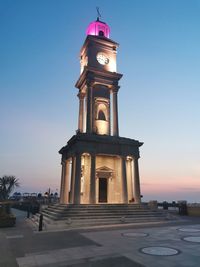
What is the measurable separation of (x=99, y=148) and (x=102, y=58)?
1745cm

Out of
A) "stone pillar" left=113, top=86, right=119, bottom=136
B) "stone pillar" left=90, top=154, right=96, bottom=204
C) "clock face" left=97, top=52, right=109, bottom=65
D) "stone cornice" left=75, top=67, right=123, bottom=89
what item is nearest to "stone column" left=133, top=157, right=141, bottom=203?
"stone pillar" left=113, top=86, right=119, bottom=136

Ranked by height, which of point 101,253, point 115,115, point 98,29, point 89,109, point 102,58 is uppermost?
point 98,29

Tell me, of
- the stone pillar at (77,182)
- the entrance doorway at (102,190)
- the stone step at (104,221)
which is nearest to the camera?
the stone step at (104,221)

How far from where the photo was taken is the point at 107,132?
113ft

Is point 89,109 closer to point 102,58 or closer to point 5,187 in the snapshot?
point 102,58

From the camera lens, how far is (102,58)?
123 ft

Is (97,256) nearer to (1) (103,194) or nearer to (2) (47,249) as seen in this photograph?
(2) (47,249)

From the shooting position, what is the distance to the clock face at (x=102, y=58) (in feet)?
122

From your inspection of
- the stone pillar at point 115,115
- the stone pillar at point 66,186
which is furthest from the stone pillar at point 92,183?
the stone pillar at point 66,186

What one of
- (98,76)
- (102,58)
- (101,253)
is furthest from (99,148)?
(101,253)

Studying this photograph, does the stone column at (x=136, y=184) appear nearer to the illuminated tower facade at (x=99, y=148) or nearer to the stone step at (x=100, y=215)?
the illuminated tower facade at (x=99, y=148)

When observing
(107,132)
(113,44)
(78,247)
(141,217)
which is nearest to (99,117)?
(107,132)

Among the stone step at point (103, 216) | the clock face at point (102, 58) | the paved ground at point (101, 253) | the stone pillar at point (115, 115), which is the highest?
the clock face at point (102, 58)

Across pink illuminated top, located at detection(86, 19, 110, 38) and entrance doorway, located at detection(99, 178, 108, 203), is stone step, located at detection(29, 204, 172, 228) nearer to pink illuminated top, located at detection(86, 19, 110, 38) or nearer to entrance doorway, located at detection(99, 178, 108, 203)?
entrance doorway, located at detection(99, 178, 108, 203)
